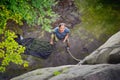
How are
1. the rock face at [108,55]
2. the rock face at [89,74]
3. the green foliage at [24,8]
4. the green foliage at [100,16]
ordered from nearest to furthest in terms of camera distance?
the green foliage at [24,8]
the rock face at [89,74]
the rock face at [108,55]
the green foliage at [100,16]

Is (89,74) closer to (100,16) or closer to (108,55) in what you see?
(108,55)

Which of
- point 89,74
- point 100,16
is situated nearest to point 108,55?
point 89,74

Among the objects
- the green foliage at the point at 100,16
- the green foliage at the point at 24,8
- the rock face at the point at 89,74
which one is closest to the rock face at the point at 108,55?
the rock face at the point at 89,74

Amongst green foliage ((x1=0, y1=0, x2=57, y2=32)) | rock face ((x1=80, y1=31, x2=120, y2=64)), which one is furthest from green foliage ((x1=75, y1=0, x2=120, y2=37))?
green foliage ((x1=0, y1=0, x2=57, y2=32))

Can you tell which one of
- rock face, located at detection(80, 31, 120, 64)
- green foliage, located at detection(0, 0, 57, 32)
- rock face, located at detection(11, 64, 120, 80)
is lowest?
rock face, located at detection(11, 64, 120, 80)

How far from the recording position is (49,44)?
14.4m

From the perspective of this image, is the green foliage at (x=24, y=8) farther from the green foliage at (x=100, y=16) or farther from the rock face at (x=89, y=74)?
the green foliage at (x=100, y=16)

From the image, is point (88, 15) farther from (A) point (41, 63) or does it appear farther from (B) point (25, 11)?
(B) point (25, 11)

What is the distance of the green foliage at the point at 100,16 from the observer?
14.8 meters

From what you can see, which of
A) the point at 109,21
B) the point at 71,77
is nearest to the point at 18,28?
the point at 109,21

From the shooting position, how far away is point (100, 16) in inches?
607

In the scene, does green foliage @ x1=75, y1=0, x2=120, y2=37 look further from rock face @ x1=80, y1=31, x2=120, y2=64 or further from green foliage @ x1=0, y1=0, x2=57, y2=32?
green foliage @ x1=0, y1=0, x2=57, y2=32

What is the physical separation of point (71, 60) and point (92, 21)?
2712 millimetres

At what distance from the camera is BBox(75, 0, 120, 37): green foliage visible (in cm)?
1478
